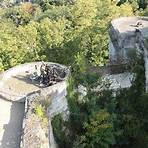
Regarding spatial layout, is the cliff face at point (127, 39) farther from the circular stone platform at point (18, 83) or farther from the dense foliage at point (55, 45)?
the circular stone platform at point (18, 83)

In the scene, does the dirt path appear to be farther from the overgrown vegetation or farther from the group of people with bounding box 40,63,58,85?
the group of people with bounding box 40,63,58,85

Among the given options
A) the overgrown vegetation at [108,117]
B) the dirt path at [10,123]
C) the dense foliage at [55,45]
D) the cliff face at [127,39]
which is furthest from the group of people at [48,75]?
the dense foliage at [55,45]

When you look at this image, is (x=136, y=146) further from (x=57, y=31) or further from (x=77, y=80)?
(x=57, y=31)

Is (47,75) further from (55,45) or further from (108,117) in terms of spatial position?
(55,45)

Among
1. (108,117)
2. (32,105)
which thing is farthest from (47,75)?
(108,117)

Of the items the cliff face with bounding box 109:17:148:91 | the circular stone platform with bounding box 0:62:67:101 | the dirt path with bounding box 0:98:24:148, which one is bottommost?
the dirt path with bounding box 0:98:24:148

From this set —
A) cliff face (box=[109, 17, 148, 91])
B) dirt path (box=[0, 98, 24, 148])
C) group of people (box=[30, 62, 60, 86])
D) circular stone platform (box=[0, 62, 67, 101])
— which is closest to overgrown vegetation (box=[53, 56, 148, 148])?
group of people (box=[30, 62, 60, 86])
